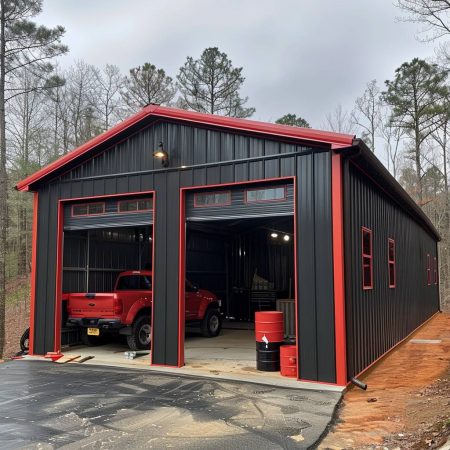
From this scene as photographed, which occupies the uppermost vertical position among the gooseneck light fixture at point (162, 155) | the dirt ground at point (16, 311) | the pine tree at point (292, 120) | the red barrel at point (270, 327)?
the pine tree at point (292, 120)

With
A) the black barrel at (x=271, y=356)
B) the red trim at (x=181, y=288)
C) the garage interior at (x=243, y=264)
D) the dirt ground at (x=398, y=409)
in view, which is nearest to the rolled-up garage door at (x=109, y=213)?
the red trim at (x=181, y=288)

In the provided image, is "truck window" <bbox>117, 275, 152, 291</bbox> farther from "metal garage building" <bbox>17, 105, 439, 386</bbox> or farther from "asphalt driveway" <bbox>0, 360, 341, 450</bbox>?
"asphalt driveway" <bbox>0, 360, 341, 450</bbox>

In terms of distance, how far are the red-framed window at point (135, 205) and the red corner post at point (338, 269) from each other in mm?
3827

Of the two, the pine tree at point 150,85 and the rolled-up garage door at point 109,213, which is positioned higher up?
the pine tree at point 150,85

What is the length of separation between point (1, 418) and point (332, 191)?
5478mm

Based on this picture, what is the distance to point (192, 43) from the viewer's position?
26906 mm

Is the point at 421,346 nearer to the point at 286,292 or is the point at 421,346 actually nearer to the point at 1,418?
the point at 286,292

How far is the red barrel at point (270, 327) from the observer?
319 inches

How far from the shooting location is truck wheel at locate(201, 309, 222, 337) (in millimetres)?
13344

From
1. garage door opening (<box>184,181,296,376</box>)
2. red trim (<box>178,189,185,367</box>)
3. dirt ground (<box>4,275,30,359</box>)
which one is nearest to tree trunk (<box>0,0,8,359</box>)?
dirt ground (<box>4,275,30,359</box>)

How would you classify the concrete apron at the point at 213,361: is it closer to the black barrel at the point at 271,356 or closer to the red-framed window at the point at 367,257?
the black barrel at the point at 271,356

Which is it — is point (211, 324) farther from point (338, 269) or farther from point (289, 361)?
point (338, 269)

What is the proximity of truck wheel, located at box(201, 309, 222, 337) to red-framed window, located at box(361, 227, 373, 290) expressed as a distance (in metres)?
5.80

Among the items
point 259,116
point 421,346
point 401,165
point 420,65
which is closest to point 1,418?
point 421,346
